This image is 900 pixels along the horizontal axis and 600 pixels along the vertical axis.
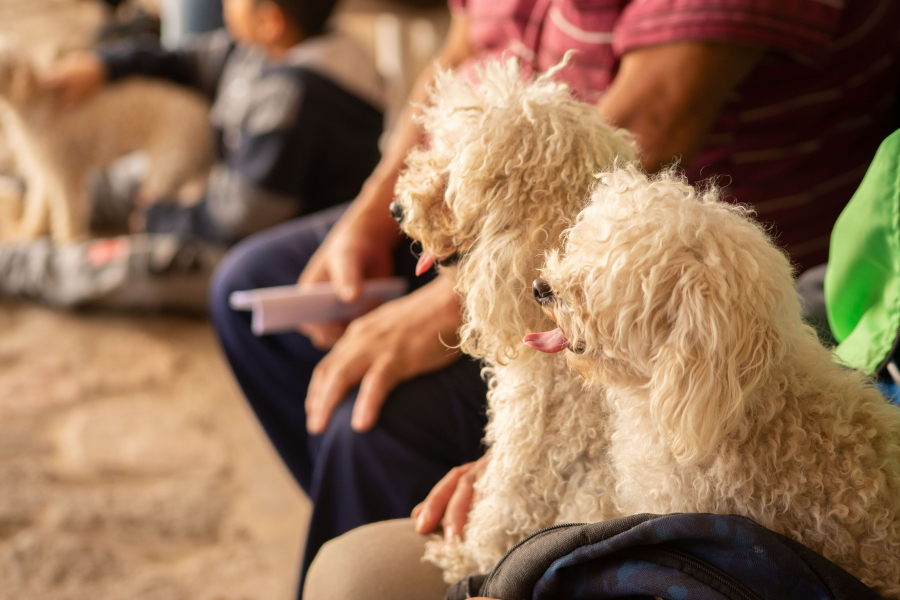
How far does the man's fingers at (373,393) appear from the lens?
80 centimetres

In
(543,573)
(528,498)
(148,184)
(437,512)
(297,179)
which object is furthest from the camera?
(148,184)

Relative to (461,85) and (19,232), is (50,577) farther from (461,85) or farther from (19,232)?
(19,232)

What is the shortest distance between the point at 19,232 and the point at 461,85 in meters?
2.39

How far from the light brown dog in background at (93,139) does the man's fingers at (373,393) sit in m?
1.77

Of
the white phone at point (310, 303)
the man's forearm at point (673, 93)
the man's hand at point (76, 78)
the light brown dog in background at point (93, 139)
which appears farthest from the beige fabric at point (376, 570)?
the man's hand at point (76, 78)

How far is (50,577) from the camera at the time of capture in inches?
42.0

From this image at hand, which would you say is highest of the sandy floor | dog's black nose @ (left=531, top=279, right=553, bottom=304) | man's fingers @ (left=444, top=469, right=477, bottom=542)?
dog's black nose @ (left=531, top=279, right=553, bottom=304)

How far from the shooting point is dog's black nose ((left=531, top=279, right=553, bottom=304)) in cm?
43

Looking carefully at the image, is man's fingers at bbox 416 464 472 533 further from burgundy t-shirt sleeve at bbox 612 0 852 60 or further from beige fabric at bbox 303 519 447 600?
burgundy t-shirt sleeve at bbox 612 0 852 60

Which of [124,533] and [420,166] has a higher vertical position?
[420,166]

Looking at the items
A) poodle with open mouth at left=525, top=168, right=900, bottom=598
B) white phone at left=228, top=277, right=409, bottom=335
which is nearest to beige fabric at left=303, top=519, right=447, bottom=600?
poodle with open mouth at left=525, top=168, right=900, bottom=598

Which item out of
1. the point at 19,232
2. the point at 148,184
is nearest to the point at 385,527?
the point at 148,184

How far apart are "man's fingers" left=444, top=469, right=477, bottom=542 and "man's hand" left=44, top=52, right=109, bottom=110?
2.09m

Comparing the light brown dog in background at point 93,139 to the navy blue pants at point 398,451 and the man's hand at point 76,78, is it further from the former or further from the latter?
the navy blue pants at point 398,451
